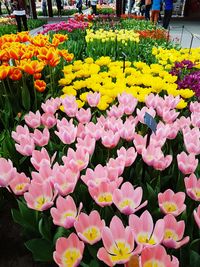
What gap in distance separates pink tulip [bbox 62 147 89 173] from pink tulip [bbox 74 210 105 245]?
0.23 m

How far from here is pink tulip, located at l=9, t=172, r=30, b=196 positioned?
1112mm

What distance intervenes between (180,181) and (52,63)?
1439 mm

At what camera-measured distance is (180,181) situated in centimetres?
126

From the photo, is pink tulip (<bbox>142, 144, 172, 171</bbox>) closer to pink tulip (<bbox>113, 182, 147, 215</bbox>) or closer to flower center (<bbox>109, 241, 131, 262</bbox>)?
pink tulip (<bbox>113, 182, 147, 215</bbox>)

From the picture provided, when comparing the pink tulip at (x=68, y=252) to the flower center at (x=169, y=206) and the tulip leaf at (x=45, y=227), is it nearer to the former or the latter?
the tulip leaf at (x=45, y=227)

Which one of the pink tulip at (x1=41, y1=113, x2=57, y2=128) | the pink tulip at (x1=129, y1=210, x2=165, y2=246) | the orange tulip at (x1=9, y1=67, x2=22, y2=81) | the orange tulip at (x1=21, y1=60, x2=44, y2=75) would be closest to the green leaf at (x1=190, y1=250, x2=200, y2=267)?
the pink tulip at (x1=129, y1=210, x2=165, y2=246)

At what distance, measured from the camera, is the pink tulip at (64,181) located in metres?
1.01

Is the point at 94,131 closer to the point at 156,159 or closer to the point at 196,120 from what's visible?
the point at 156,159

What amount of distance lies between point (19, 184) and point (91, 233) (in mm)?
376

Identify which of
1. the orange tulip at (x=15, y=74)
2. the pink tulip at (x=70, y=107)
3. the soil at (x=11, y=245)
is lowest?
the soil at (x=11, y=245)

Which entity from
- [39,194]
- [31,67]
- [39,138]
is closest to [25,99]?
[31,67]

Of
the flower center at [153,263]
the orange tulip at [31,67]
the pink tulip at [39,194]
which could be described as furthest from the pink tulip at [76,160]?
the orange tulip at [31,67]

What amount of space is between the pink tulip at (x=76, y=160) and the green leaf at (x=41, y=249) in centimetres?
28

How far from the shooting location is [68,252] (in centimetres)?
88
